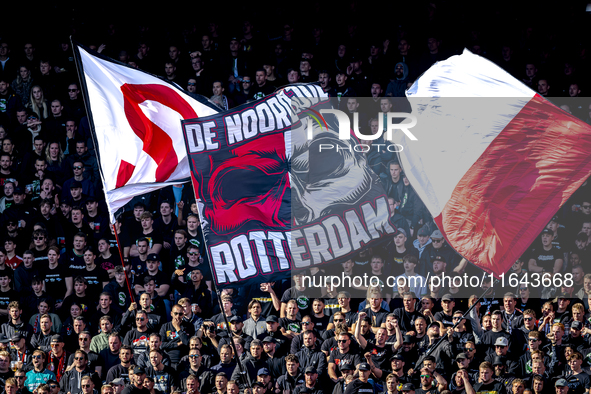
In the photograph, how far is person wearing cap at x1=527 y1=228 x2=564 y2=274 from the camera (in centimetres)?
1344

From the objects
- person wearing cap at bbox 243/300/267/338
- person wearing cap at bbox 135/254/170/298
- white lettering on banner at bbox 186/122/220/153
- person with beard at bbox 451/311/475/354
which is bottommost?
person with beard at bbox 451/311/475/354

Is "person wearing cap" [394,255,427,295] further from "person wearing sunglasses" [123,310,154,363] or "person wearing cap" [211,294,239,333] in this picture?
"person wearing sunglasses" [123,310,154,363]

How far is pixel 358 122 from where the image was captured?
15.6 m

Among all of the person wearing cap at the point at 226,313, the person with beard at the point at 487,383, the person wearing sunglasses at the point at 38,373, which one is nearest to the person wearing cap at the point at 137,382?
the person wearing sunglasses at the point at 38,373

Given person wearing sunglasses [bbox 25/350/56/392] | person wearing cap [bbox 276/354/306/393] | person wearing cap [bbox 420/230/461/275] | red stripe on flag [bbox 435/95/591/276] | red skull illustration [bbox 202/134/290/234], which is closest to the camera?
red stripe on flag [bbox 435/95/591/276]

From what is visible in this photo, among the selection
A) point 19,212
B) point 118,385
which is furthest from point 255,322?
point 19,212

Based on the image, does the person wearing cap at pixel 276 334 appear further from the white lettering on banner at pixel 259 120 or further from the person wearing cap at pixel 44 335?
the person wearing cap at pixel 44 335

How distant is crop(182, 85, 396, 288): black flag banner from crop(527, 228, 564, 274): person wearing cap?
3497 millimetres

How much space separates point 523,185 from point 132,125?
4933 mm

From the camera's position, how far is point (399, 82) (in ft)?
53.6

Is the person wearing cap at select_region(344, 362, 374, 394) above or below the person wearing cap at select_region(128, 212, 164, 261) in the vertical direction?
below

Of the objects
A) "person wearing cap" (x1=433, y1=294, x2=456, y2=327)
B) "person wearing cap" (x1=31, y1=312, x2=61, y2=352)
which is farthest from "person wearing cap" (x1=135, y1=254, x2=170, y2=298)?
"person wearing cap" (x1=433, y1=294, x2=456, y2=327)

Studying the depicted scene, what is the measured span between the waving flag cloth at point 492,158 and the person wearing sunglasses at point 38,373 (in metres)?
5.77

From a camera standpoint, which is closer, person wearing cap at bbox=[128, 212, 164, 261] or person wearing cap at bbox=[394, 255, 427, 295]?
person wearing cap at bbox=[394, 255, 427, 295]
